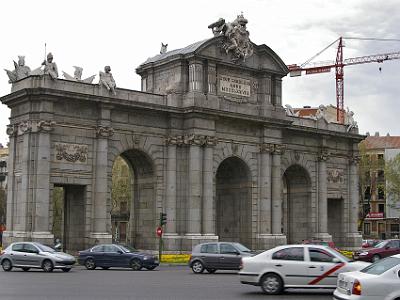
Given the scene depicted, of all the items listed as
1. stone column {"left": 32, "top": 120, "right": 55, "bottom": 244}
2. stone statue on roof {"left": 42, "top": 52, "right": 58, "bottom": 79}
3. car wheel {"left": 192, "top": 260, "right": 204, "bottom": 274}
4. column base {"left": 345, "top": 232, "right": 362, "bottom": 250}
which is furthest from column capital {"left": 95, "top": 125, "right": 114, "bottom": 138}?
column base {"left": 345, "top": 232, "right": 362, "bottom": 250}

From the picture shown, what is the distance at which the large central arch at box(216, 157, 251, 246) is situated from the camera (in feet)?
164

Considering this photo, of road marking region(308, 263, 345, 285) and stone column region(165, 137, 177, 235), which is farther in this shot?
stone column region(165, 137, 177, 235)

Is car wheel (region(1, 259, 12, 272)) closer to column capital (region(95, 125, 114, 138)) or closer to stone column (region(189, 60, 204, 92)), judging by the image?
column capital (region(95, 125, 114, 138))

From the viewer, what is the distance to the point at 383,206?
10919 centimetres

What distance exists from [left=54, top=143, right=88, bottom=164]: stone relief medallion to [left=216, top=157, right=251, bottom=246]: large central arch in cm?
1161

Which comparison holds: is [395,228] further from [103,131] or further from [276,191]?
[103,131]

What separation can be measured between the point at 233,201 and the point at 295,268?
30004mm

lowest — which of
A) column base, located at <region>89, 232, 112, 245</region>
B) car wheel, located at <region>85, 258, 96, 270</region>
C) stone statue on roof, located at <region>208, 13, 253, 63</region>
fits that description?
car wheel, located at <region>85, 258, 96, 270</region>

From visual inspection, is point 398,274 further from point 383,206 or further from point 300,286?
point 383,206

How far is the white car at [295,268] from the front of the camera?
21234 mm

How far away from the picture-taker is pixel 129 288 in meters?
22.9

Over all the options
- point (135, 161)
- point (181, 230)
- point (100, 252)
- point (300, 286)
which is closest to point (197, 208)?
point (181, 230)

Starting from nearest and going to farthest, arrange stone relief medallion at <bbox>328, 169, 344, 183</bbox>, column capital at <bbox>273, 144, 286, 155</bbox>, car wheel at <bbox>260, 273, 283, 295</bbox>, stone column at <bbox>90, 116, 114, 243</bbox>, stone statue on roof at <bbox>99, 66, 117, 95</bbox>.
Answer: car wheel at <bbox>260, 273, 283, 295</bbox>, stone column at <bbox>90, 116, 114, 243</bbox>, stone statue on roof at <bbox>99, 66, 117, 95</bbox>, column capital at <bbox>273, 144, 286, 155</bbox>, stone relief medallion at <bbox>328, 169, 344, 183</bbox>

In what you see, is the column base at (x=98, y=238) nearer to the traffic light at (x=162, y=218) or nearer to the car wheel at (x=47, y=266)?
the traffic light at (x=162, y=218)
